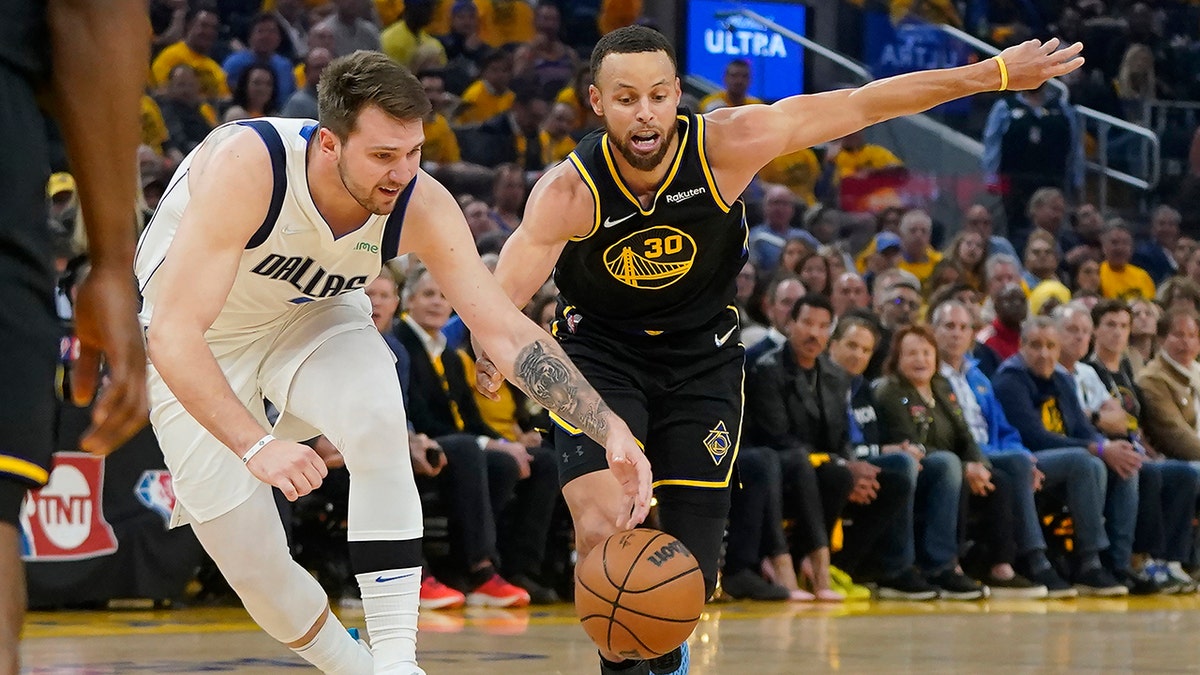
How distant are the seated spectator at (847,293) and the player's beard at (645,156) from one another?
6.02m

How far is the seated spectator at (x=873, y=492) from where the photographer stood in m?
10.1

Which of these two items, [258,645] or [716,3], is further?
[716,3]

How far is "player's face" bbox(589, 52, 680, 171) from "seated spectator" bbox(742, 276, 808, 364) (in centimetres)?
489

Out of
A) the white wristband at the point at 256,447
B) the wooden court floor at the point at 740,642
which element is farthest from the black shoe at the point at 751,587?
the white wristband at the point at 256,447

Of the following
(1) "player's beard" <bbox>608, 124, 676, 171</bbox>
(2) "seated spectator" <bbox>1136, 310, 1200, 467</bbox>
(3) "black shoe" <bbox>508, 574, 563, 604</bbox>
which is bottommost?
(3) "black shoe" <bbox>508, 574, 563, 604</bbox>

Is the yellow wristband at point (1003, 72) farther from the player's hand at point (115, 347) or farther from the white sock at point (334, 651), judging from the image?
the player's hand at point (115, 347)

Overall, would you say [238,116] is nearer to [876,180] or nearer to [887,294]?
[887,294]

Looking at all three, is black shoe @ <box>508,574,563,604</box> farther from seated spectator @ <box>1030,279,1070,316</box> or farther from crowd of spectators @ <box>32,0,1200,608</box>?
seated spectator @ <box>1030,279,1070,316</box>

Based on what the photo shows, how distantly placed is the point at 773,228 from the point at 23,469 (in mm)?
11299

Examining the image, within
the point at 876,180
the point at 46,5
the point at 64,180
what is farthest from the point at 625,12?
the point at 46,5

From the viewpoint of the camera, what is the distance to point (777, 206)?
13078 mm

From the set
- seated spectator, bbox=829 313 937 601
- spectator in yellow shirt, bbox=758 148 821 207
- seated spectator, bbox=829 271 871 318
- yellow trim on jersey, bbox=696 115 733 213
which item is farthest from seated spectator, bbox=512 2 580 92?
yellow trim on jersey, bbox=696 115 733 213

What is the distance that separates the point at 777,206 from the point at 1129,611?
182 inches

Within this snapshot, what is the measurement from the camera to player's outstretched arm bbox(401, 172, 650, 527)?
15.0 ft
